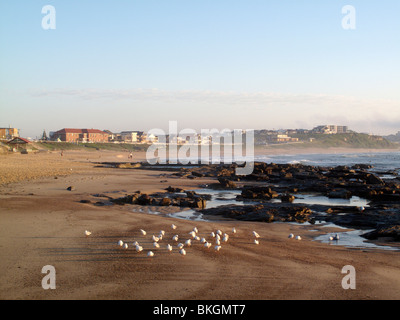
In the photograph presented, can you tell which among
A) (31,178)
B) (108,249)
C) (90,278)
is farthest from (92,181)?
(90,278)

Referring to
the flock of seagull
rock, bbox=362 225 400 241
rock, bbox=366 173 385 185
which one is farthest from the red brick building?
rock, bbox=362 225 400 241

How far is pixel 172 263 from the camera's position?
32.9 feet

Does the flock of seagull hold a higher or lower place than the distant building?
lower

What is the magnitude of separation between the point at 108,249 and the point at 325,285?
5.88 m

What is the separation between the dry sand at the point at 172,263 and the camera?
8.18m

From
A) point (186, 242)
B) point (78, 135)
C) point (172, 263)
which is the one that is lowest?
point (172, 263)

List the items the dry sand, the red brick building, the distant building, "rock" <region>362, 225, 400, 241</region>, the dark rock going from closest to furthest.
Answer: the dry sand < "rock" <region>362, 225, 400, 241</region> < the dark rock < the distant building < the red brick building

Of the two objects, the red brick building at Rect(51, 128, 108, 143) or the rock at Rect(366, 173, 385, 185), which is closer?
the rock at Rect(366, 173, 385, 185)

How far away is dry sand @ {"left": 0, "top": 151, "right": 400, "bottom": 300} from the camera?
8180mm

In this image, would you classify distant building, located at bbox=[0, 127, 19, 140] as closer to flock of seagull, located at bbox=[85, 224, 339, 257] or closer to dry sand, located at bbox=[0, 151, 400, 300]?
dry sand, located at bbox=[0, 151, 400, 300]

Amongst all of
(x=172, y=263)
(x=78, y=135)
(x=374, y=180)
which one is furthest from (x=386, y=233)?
(x=78, y=135)

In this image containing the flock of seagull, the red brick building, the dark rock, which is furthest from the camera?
the red brick building

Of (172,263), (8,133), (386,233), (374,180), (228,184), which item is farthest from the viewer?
(8,133)

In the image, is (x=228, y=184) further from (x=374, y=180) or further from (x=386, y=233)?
(x=386, y=233)
